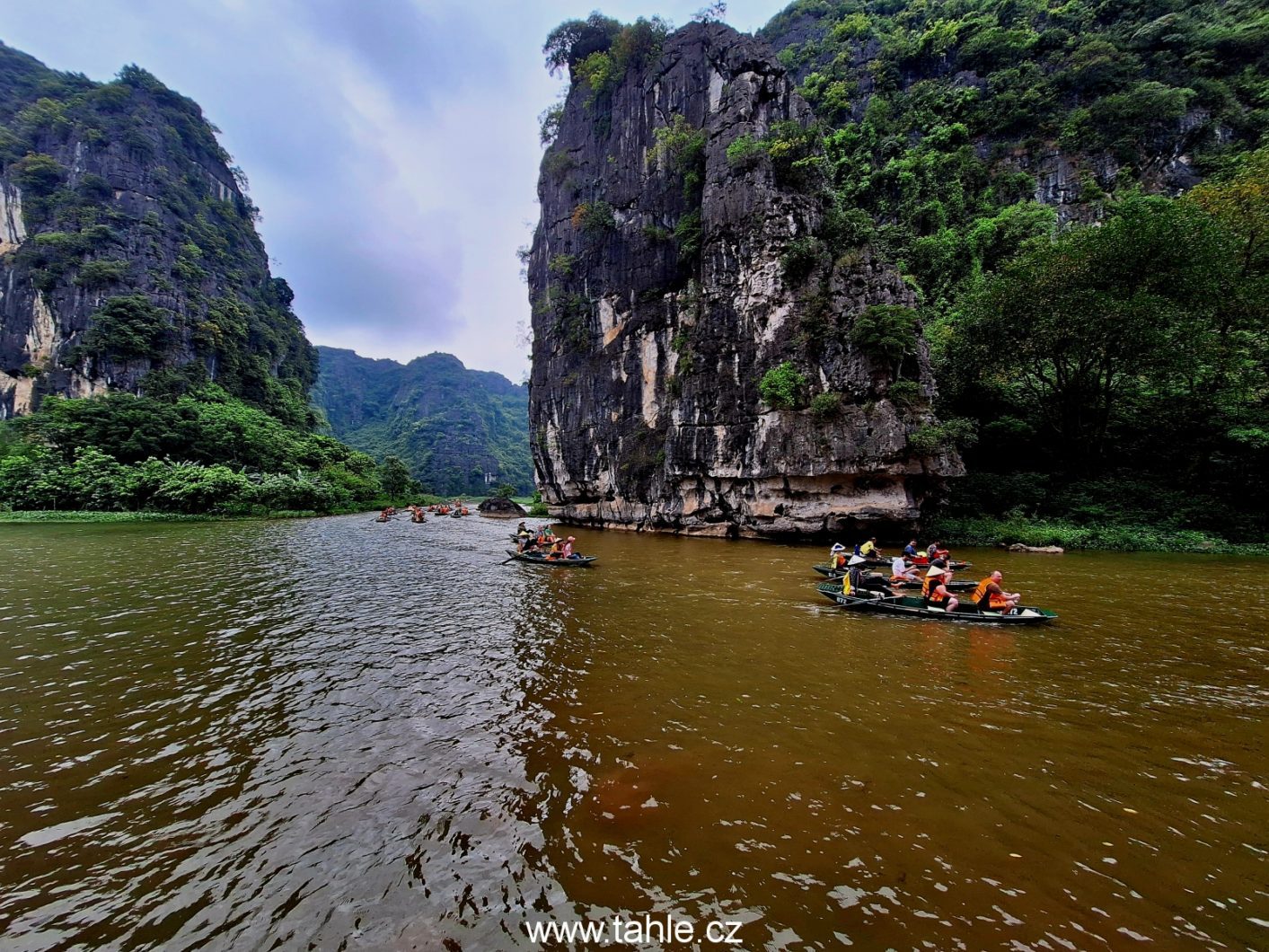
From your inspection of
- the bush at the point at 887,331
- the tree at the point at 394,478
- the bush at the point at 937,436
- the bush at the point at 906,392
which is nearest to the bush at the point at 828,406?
Answer: the bush at the point at 906,392

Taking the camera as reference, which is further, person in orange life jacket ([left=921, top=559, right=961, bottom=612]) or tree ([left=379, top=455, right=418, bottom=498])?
tree ([left=379, top=455, right=418, bottom=498])

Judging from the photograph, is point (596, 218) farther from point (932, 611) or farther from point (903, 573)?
point (932, 611)

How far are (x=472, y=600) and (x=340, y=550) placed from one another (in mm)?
10269

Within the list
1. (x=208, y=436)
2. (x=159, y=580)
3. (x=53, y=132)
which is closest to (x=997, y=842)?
(x=159, y=580)

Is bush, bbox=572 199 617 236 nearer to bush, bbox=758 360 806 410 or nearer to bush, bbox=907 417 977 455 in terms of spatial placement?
bush, bbox=758 360 806 410

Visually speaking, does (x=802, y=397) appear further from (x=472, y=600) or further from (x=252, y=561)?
(x=252, y=561)

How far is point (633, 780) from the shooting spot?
4.03m

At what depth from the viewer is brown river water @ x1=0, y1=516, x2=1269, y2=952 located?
2.72m

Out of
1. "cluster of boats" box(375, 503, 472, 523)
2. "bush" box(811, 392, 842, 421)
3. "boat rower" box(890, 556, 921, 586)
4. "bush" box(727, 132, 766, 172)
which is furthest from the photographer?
"cluster of boats" box(375, 503, 472, 523)

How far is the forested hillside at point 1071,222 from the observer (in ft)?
54.2

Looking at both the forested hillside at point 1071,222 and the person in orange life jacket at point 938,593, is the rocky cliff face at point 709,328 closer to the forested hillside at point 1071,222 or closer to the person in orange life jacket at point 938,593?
the forested hillside at point 1071,222

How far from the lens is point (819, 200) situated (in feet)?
70.1

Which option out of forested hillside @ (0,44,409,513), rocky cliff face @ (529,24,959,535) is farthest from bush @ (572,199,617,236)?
forested hillside @ (0,44,409,513)

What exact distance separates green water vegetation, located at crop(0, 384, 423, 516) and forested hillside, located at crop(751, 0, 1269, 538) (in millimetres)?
36903
